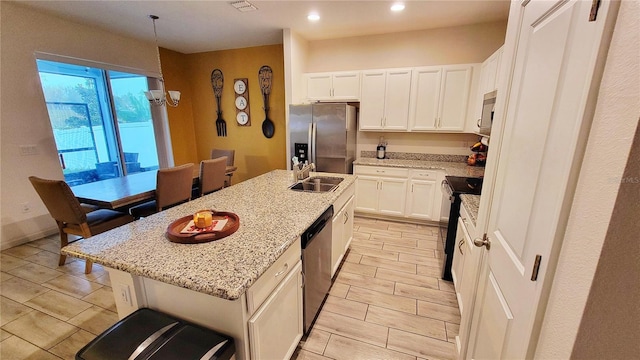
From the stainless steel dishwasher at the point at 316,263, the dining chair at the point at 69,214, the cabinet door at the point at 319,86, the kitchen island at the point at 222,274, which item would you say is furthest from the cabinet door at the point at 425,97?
the dining chair at the point at 69,214

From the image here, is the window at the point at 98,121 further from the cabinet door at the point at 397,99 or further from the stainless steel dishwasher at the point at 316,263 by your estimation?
the cabinet door at the point at 397,99

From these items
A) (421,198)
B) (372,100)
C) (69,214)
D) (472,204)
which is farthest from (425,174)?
(69,214)

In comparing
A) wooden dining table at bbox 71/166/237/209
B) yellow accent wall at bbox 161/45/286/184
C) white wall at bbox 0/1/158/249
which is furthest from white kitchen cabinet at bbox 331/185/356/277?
white wall at bbox 0/1/158/249

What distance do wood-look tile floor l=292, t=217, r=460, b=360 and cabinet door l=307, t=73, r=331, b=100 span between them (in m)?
2.38

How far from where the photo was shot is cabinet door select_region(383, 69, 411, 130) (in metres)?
3.59

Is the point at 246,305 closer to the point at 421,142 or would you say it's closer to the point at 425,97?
the point at 425,97

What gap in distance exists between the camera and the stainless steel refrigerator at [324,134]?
363 centimetres

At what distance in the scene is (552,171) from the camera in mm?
741

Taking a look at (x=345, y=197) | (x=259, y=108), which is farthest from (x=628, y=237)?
(x=259, y=108)

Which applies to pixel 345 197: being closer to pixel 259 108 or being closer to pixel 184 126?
pixel 259 108

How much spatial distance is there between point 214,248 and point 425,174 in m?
3.02

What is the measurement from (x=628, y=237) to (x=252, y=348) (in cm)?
129

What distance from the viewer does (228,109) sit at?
510cm

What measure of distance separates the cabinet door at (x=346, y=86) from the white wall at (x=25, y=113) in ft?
12.0
